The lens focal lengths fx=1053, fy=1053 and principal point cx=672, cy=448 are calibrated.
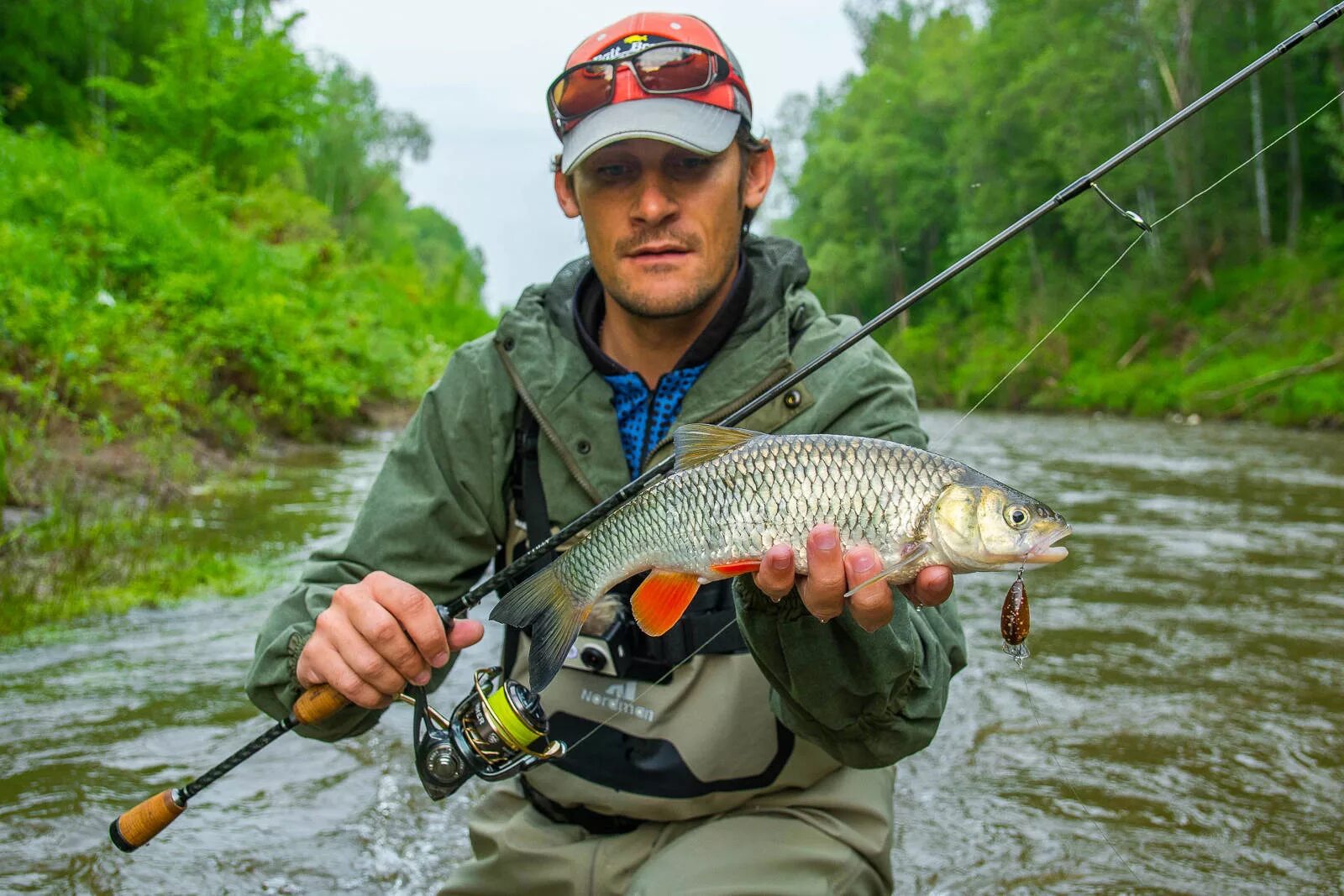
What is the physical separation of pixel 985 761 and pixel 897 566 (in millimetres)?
2465

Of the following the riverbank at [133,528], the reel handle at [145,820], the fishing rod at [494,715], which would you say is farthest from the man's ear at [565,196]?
the riverbank at [133,528]

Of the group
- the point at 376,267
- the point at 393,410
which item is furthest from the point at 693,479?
the point at 376,267

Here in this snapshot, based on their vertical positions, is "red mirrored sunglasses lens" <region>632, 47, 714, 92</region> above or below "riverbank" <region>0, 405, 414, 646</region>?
above

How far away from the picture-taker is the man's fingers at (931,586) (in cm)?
187

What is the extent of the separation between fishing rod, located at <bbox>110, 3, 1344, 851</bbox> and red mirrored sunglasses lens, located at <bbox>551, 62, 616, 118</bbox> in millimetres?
979

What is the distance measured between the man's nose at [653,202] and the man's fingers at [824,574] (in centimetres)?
112

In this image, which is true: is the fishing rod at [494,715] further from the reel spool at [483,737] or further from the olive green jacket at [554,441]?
the olive green jacket at [554,441]

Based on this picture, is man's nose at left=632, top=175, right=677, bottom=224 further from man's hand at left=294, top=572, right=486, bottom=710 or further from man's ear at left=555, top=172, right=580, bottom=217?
man's hand at left=294, top=572, right=486, bottom=710

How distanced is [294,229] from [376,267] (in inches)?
383

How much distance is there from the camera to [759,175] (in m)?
3.02

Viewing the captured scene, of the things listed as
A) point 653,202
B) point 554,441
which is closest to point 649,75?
point 653,202

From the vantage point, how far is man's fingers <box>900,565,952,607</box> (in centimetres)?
187

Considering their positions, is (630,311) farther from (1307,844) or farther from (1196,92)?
(1196,92)

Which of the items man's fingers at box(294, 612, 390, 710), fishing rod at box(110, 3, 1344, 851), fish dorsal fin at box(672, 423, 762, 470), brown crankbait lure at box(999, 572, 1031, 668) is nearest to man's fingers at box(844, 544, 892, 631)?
brown crankbait lure at box(999, 572, 1031, 668)
